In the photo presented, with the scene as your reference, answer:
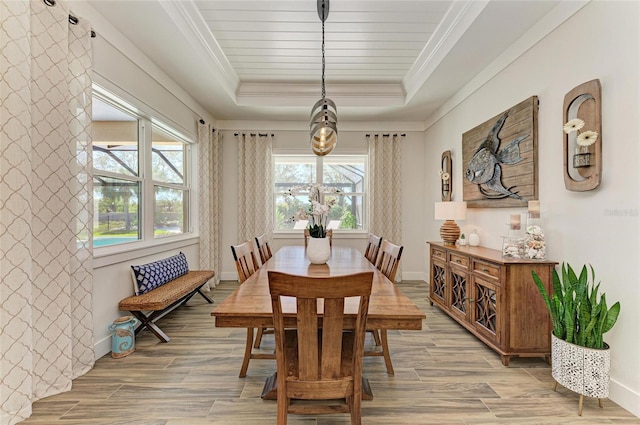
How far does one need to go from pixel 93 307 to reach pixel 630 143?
390 centimetres

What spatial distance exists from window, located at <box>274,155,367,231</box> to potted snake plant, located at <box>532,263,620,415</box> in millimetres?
3383

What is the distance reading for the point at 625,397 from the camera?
1727 millimetres

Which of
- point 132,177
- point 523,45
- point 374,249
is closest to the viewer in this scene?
point 523,45

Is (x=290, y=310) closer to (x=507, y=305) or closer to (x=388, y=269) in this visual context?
(x=388, y=269)

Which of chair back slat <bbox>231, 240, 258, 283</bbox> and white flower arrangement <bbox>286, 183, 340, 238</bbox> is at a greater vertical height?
white flower arrangement <bbox>286, 183, 340, 238</bbox>

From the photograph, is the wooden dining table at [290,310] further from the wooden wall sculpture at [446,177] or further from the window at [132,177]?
the wooden wall sculpture at [446,177]

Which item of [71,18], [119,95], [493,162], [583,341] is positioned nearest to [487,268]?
[583,341]

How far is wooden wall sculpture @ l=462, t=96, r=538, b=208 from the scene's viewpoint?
2473 mm

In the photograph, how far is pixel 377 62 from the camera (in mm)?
3475

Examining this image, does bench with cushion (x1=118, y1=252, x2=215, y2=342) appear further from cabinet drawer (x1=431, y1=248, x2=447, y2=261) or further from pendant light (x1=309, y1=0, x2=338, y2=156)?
cabinet drawer (x1=431, y1=248, x2=447, y2=261)

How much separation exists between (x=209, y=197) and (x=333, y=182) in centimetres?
209

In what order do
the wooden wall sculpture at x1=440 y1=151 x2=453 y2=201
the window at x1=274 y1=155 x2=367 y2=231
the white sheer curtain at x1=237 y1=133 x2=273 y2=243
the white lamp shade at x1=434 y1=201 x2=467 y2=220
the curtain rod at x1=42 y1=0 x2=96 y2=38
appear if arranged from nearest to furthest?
the curtain rod at x1=42 y1=0 x2=96 y2=38, the white lamp shade at x1=434 y1=201 x2=467 y2=220, the wooden wall sculpture at x1=440 y1=151 x2=453 y2=201, the white sheer curtain at x1=237 y1=133 x2=273 y2=243, the window at x1=274 y1=155 x2=367 y2=231

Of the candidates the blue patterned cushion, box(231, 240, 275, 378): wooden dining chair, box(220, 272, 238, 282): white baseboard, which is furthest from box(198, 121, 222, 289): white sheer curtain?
box(231, 240, 275, 378): wooden dining chair

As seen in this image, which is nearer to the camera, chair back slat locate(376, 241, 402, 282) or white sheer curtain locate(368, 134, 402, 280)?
chair back slat locate(376, 241, 402, 282)
